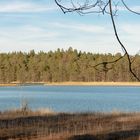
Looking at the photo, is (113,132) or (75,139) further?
(113,132)

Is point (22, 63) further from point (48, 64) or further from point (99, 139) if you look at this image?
point (99, 139)

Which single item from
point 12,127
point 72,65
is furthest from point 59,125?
point 72,65

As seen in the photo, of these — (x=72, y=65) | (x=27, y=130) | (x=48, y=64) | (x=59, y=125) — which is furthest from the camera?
(x=48, y=64)

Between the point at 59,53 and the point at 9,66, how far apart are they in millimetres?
14948

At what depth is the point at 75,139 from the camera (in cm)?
1270

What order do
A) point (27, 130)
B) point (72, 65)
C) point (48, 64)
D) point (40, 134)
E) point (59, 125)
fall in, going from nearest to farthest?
point (40, 134) < point (27, 130) < point (59, 125) < point (72, 65) < point (48, 64)

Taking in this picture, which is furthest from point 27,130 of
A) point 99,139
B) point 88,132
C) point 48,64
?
point 48,64

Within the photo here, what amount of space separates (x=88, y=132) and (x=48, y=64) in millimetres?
120276

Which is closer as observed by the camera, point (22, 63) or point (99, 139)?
point (99, 139)

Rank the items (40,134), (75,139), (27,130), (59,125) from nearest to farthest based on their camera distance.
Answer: (75,139), (40,134), (27,130), (59,125)

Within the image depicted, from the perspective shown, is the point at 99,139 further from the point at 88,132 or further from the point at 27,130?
the point at 27,130

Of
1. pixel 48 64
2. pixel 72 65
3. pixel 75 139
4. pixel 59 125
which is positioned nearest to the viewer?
pixel 75 139

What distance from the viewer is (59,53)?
14212cm

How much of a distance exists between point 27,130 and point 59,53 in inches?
4989
